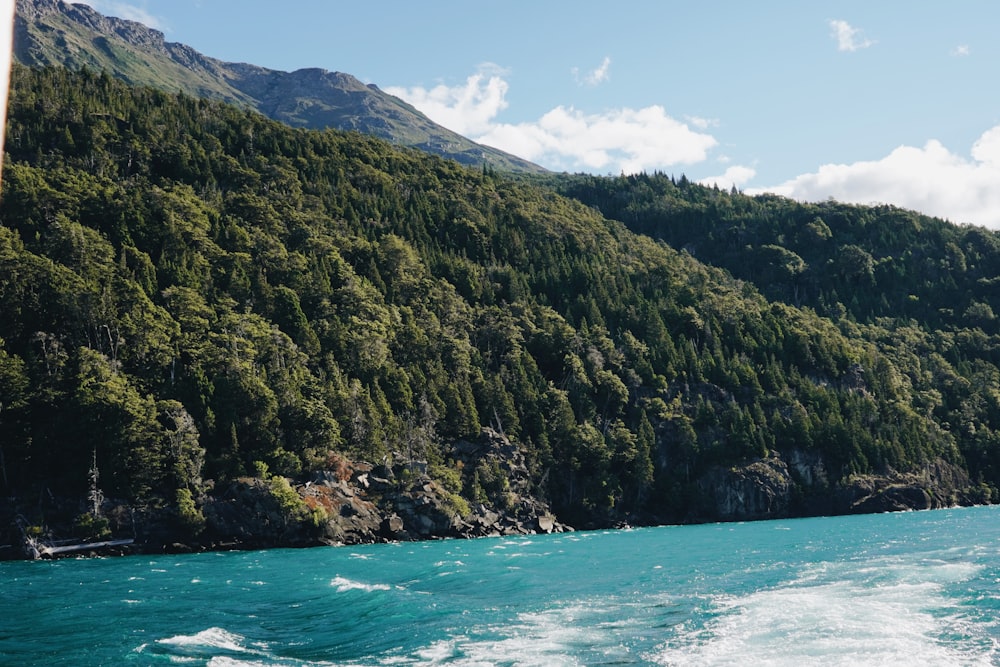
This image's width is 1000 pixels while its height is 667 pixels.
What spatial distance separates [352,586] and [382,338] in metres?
69.3

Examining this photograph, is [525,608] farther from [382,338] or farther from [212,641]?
[382,338]

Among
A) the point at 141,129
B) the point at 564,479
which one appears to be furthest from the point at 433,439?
the point at 141,129

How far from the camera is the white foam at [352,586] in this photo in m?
44.4

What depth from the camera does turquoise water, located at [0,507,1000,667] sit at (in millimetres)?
28281

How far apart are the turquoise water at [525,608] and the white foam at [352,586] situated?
11cm

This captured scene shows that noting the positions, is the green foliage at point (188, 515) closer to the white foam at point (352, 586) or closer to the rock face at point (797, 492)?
the white foam at point (352, 586)

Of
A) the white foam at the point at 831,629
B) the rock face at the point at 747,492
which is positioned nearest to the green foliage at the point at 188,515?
the white foam at the point at 831,629

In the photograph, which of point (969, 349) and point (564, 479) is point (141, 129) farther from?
point (969, 349)

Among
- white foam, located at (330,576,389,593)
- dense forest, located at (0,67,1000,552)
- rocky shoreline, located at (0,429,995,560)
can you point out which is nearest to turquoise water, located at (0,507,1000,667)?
white foam, located at (330,576,389,593)

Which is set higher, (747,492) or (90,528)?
(90,528)

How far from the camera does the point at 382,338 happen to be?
371 ft

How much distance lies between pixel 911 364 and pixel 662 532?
292 ft

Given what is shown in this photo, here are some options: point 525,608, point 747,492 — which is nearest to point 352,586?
point 525,608

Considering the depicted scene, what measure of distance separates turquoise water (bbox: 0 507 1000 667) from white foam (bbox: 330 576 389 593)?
4.4 inches
